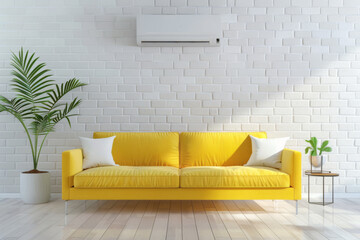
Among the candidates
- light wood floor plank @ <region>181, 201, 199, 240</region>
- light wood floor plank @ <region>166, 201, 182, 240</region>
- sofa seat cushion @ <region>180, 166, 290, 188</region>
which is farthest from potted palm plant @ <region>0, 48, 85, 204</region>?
sofa seat cushion @ <region>180, 166, 290, 188</region>

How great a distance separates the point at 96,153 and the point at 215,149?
4.78 ft

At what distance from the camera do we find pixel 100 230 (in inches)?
129

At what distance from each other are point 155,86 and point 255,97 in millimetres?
1374

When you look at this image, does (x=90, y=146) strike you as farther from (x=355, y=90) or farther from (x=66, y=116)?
(x=355, y=90)

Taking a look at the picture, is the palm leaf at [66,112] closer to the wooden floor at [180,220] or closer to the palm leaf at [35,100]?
the palm leaf at [35,100]

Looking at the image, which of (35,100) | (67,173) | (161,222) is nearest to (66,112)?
(35,100)

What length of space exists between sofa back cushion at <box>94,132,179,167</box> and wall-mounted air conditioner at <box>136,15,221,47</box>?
131 cm

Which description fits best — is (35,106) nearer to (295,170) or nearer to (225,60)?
(225,60)

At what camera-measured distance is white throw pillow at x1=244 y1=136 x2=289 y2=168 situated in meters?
4.23

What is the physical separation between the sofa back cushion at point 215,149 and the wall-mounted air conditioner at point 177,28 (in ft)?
4.28

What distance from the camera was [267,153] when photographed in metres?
4.27

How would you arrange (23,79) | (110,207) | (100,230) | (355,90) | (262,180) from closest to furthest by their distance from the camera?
1. (100,230)
2. (262,180)
3. (110,207)
4. (23,79)
5. (355,90)

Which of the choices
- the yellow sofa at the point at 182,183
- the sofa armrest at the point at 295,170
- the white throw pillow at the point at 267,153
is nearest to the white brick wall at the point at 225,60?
the white throw pillow at the point at 267,153

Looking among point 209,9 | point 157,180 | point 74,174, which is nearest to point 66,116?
point 74,174
